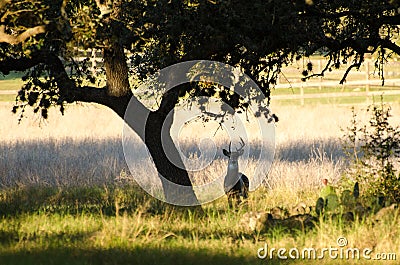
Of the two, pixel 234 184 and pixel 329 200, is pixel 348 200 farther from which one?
pixel 234 184

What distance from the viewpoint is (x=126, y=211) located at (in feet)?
36.2

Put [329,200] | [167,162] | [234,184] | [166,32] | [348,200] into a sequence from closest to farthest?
[329,200]
[348,200]
[166,32]
[167,162]
[234,184]

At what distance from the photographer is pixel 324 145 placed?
22016mm

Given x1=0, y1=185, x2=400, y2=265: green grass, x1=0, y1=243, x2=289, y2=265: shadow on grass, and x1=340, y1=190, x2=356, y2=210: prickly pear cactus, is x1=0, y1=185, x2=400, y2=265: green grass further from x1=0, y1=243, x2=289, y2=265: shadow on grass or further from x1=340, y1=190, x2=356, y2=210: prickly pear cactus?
x1=340, y1=190, x2=356, y2=210: prickly pear cactus

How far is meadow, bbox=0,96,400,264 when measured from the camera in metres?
8.22

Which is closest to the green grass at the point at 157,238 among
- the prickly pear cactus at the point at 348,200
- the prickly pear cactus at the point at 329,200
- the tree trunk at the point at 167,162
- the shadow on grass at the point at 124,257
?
the shadow on grass at the point at 124,257

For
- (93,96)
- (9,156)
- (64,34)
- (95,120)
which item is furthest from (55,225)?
(95,120)

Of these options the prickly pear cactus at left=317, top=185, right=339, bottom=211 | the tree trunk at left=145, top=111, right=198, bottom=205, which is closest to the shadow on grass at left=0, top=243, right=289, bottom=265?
the prickly pear cactus at left=317, top=185, right=339, bottom=211

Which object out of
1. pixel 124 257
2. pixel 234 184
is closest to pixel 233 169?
pixel 234 184

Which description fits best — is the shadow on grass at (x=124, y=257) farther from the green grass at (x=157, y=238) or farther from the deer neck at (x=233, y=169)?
the deer neck at (x=233, y=169)

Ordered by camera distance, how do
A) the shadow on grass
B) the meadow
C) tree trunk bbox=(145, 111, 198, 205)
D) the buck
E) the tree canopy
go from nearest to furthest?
the shadow on grass
the meadow
the tree canopy
tree trunk bbox=(145, 111, 198, 205)
the buck

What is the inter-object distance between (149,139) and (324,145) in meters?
10.1

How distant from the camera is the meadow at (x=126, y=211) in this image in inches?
324

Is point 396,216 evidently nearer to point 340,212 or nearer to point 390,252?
point 340,212
